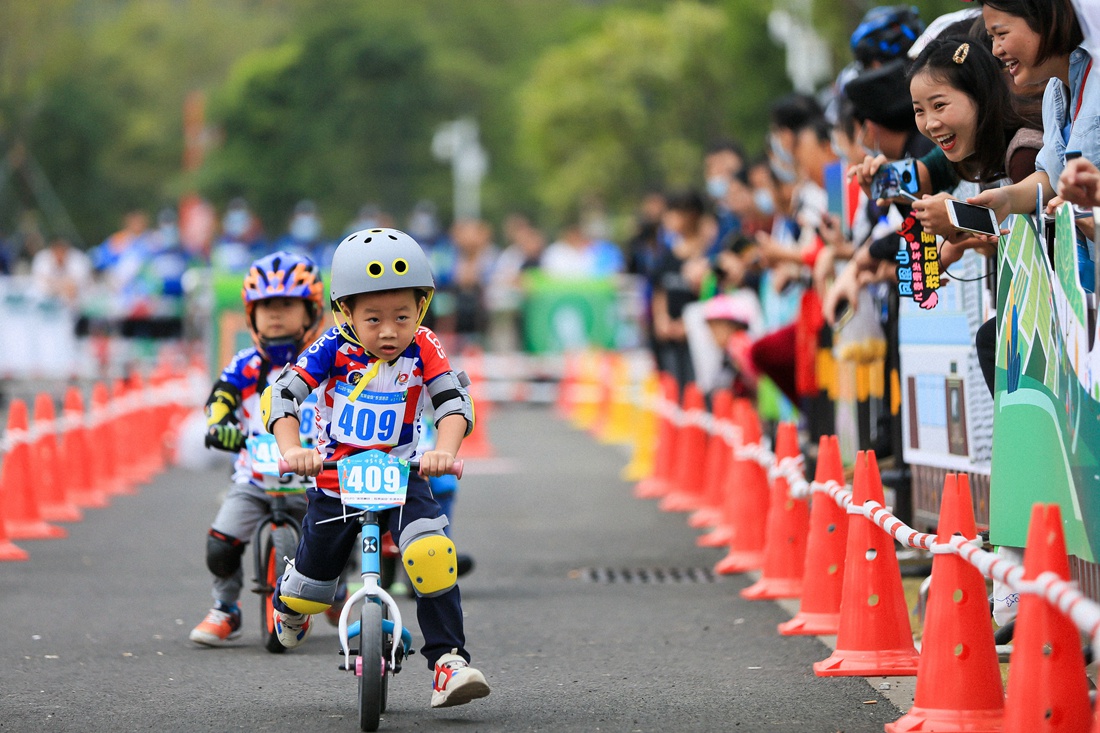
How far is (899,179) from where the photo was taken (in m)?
8.00

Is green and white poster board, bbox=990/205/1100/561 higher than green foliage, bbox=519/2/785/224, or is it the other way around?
green foliage, bbox=519/2/785/224

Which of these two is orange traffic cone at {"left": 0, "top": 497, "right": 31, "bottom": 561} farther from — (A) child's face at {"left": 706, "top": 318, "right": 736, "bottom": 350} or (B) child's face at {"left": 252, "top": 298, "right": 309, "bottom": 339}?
(A) child's face at {"left": 706, "top": 318, "right": 736, "bottom": 350}

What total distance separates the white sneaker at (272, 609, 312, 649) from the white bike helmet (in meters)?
1.18

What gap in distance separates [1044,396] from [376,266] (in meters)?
2.28

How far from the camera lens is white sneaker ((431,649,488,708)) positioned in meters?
6.45

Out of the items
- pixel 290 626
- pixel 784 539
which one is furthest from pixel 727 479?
pixel 290 626

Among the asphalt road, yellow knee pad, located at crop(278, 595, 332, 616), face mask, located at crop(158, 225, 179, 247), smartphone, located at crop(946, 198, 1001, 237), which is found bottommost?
the asphalt road

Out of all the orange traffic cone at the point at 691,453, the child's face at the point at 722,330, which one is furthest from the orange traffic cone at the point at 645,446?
the orange traffic cone at the point at 691,453

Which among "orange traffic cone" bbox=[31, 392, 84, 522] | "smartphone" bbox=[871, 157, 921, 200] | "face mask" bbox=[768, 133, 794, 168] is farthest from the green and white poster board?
"orange traffic cone" bbox=[31, 392, 84, 522]

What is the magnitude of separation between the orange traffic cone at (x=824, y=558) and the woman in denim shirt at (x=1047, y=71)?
196 cm

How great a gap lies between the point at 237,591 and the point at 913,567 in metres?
3.62

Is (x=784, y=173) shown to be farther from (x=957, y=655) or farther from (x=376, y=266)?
(x=957, y=655)

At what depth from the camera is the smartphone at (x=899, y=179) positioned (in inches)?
315

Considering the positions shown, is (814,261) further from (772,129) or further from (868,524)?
(868,524)
